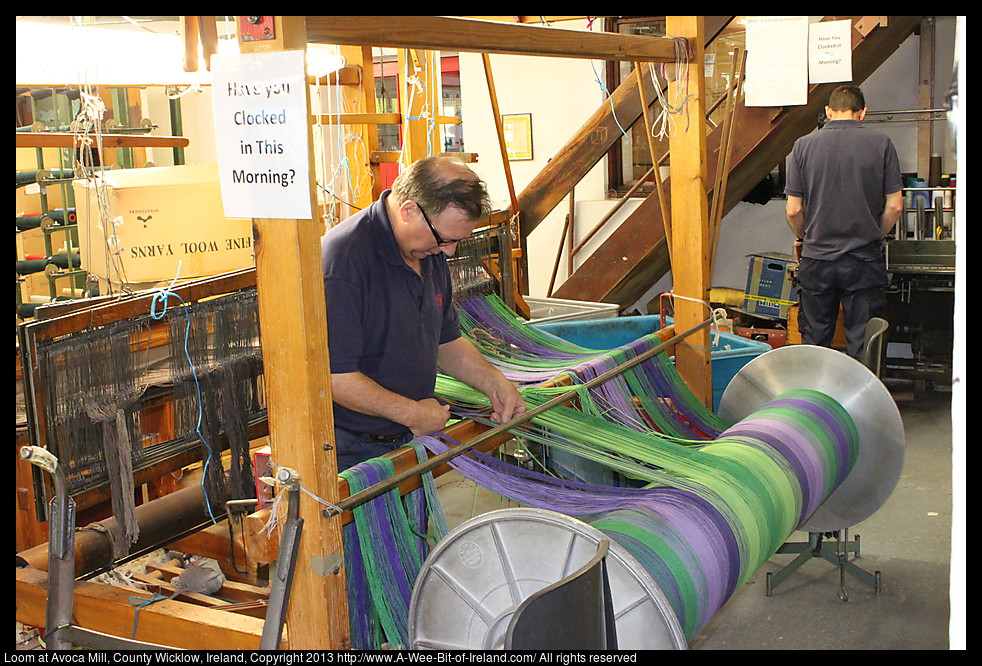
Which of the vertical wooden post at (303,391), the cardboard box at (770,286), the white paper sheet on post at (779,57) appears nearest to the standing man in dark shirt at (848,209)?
the white paper sheet on post at (779,57)

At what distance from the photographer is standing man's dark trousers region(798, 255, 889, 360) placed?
5.04 m

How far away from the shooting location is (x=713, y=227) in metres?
3.89

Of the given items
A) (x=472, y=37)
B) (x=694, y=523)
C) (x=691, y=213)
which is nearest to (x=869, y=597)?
(x=691, y=213)

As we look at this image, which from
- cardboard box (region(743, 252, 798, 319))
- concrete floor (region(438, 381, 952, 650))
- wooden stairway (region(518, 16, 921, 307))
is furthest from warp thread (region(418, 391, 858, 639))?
cardboard box (region(743, 252, 798, 319))

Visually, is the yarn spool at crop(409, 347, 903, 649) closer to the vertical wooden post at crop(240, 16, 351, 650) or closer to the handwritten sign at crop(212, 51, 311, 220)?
the vertical wooden post at crop(240, 16, 351, 650)

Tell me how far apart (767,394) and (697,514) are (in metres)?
1.21

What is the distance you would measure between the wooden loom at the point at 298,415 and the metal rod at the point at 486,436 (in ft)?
0.13

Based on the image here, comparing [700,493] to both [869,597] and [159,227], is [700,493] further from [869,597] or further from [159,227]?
[159,227]

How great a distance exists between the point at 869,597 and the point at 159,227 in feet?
9.24

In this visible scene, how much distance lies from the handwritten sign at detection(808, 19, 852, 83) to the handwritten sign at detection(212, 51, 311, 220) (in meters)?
4.17

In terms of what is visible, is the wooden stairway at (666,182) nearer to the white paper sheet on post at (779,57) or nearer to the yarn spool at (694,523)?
the white paper sheet on post at (779,57)

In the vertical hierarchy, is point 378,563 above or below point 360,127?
below

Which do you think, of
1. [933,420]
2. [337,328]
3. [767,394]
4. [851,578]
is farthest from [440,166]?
[933,420]

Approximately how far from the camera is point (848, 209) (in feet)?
16.4
